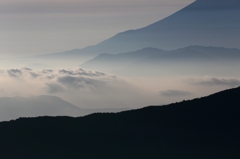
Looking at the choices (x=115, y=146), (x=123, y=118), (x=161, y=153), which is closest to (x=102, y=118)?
(x=123, y=118)

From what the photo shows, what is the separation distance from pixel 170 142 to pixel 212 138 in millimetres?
5906

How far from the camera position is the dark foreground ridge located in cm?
5781

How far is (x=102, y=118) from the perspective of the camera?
222 feet

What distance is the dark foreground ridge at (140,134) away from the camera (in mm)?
57812

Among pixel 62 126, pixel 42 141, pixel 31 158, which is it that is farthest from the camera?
pixel 62 126

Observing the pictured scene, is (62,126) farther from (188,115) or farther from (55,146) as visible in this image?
(188,115)

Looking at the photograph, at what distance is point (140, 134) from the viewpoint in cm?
6253

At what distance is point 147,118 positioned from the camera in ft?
222

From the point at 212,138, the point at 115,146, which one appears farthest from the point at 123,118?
the point at 212,138

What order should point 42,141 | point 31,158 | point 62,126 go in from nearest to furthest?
point 31,158
point 42,141
point 62,126

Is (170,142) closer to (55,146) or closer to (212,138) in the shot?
(212,138)

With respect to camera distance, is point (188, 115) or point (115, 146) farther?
point (188, 115)

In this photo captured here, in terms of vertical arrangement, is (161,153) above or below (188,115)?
below

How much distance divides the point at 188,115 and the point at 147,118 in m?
5.98
